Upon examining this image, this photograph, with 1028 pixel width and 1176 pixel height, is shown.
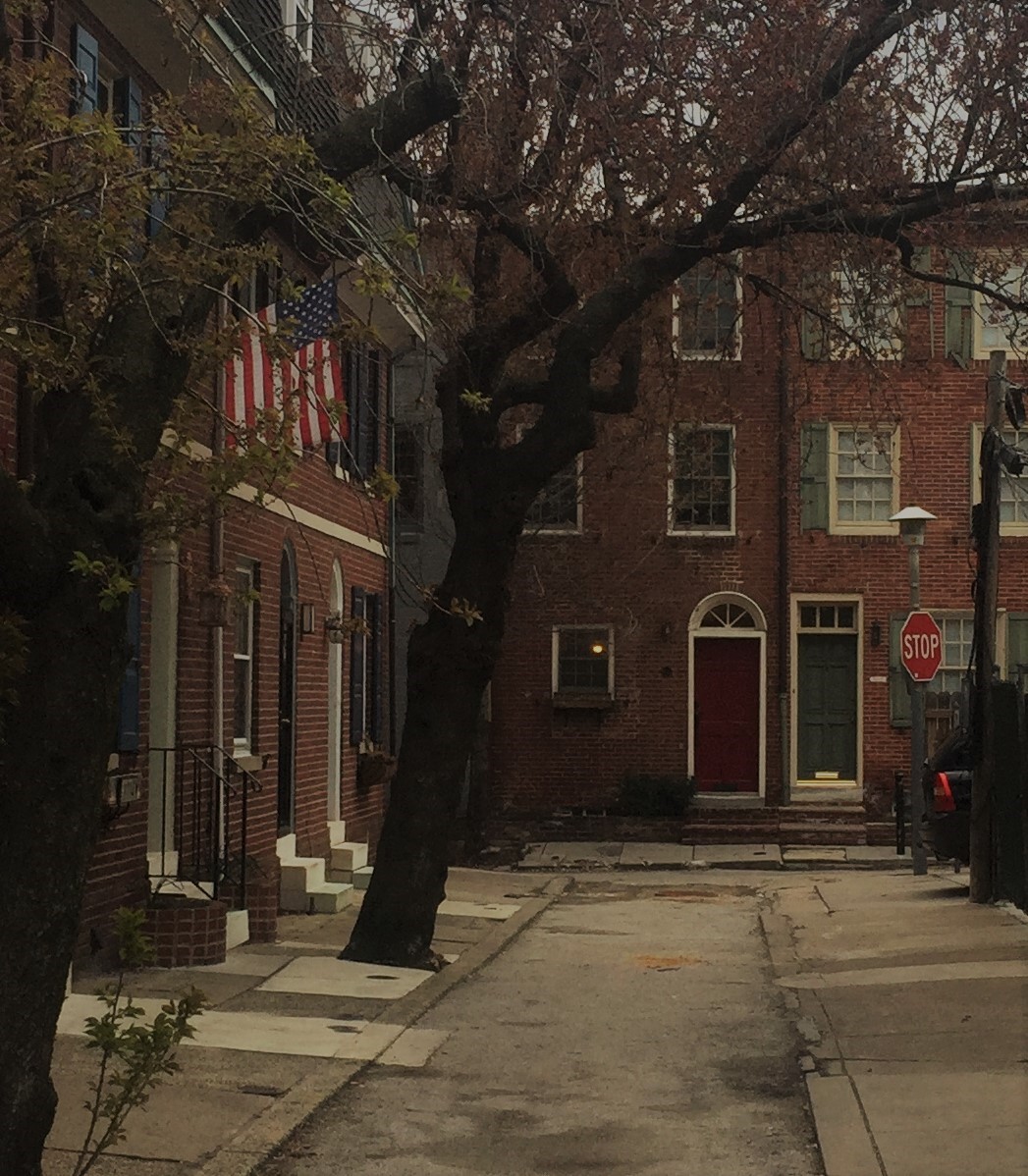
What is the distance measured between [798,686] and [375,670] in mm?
8036

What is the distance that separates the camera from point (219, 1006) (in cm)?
1159

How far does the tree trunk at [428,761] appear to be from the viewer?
44.8 feet

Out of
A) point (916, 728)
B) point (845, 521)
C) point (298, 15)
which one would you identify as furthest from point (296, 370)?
point (845, 521)

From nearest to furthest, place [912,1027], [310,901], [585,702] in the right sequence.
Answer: [912,1027] < [310,901] < [585,702]

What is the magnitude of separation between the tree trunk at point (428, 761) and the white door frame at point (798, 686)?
613 inches

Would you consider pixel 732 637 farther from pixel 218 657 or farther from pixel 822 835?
pixel 218 657

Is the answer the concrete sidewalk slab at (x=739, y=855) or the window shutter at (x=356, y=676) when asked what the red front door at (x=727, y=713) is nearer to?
the concrete sidewalk slab at (x=739, y=855)

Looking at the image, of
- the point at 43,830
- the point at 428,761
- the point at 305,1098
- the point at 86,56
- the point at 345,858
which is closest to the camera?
the point at 43,830

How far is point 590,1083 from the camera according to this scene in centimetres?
976

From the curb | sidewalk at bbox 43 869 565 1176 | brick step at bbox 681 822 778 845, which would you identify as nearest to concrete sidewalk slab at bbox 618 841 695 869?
brick step at bbox 681 822 778 845

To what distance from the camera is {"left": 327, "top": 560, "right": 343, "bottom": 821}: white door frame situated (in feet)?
69.3

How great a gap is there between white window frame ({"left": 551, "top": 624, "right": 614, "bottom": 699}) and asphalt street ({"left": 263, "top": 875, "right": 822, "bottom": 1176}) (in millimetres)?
13380

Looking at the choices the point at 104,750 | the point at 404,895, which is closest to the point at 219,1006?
the point at 404,895

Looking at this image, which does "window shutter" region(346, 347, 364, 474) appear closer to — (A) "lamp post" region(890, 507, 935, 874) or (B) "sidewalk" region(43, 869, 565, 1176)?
(A) "lamp post" region(890, 507, 935, 874)
